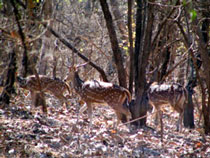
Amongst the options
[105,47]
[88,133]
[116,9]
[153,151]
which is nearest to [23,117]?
[88,133]

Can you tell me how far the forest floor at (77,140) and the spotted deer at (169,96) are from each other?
129 centimetres

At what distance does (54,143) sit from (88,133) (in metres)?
1.23

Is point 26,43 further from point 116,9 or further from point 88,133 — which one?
point 116,9

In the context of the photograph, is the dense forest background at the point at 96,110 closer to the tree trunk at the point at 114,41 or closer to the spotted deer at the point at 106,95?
the tree trunk at the point at 114,41

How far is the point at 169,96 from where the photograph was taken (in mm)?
10914

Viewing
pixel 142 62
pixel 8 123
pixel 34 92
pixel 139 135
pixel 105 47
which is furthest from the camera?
pixel 105 47

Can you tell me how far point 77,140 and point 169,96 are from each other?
4.78m

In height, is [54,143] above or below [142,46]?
below

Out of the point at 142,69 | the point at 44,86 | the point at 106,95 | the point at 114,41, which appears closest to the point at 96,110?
the point at 44,86

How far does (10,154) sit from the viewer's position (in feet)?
19.5

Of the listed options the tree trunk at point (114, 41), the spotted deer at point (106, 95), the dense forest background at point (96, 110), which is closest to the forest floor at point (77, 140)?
the dense forest background at point (96, 110)

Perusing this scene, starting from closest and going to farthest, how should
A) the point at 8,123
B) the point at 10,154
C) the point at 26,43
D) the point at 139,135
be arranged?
the point at 26,43 → the point at 10,154 → the point at 8,123 → the point at 139,135

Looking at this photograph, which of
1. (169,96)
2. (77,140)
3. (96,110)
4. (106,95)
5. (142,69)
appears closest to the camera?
(77,140)

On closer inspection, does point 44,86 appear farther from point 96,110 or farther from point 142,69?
point 142,69
